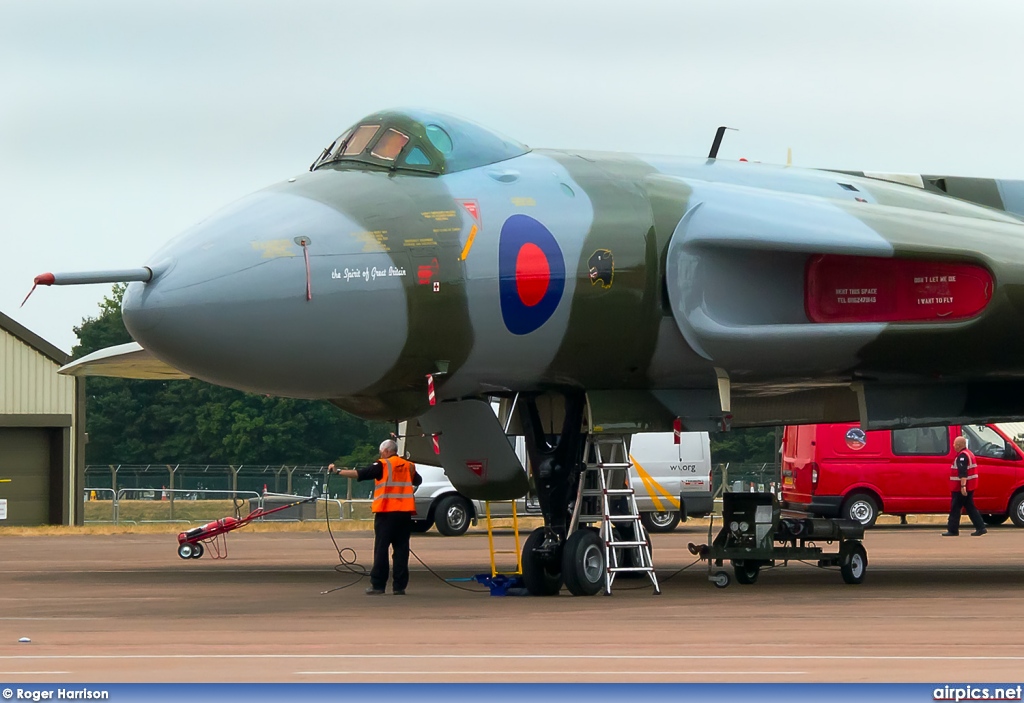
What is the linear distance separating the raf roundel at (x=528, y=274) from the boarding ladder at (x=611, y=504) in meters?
1.77

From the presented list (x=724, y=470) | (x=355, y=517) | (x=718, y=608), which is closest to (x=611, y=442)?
(x=718, y=608)

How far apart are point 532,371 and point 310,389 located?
2.07 meters

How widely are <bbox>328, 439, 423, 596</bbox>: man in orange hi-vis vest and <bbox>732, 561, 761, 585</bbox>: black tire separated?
11.1ft

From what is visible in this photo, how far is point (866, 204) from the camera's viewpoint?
14297 mm

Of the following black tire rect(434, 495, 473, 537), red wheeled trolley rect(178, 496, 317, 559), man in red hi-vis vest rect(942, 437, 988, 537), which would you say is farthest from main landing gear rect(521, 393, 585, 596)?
black tire rect(434, 495, 473, 537)

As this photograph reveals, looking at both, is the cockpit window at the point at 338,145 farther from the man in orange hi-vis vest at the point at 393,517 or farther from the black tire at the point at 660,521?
the black tire at the point at 660,521

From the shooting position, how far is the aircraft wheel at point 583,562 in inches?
529

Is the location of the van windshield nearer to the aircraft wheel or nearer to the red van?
the red van

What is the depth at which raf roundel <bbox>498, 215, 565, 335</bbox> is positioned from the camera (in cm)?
1261

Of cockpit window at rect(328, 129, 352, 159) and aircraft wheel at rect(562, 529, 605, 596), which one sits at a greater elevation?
cockpit window at rect(328, 129, 352, 159)

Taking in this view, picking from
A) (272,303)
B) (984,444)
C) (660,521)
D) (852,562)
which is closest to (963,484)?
(984,444)

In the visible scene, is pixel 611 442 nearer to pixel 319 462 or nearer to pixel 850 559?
pixel 850 559

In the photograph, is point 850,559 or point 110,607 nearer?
point 110,607

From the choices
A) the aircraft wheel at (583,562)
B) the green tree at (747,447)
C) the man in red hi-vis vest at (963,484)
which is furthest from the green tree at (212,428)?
the aircraft wheel at (583,562)
